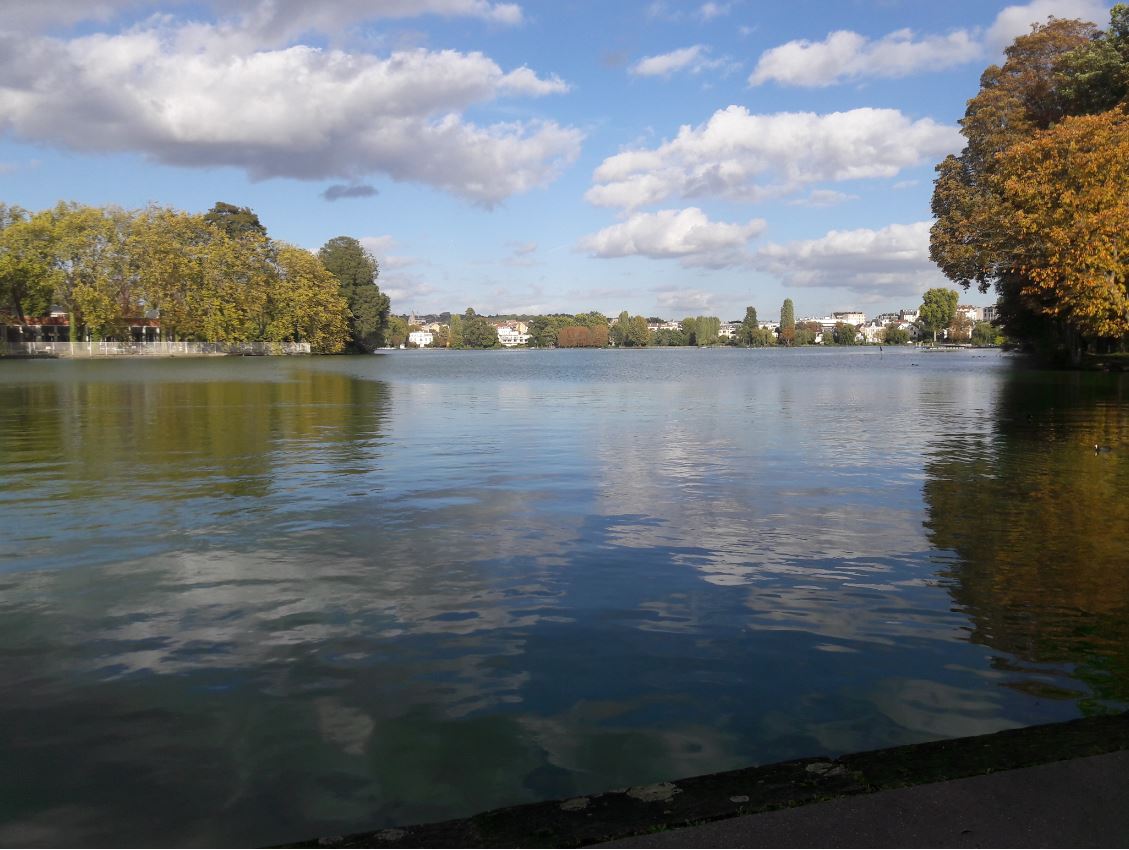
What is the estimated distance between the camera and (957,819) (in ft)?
12.7


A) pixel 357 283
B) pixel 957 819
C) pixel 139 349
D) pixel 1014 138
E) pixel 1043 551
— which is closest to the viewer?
pixel 957 819

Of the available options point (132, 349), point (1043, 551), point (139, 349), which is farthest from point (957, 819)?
point (139, 349)

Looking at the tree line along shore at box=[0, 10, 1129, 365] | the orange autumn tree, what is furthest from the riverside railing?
the orange autumn tree

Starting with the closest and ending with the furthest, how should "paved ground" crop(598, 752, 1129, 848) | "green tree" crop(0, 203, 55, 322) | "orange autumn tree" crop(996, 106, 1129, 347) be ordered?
"paved ground" crop(598, 752, 1129, 848)
"orange autumn tree" crop(996, 106, 1129, 347)
"green tree" crop(0, 203, 55, 322)

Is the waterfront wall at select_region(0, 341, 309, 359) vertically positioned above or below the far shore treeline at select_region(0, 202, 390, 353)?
below

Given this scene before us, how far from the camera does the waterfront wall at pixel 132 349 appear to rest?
105 meters

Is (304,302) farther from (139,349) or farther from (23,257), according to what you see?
(23,257)

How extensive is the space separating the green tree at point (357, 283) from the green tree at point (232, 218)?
14.0 m

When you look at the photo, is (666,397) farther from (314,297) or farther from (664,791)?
(314,297)

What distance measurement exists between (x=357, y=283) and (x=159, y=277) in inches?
1486

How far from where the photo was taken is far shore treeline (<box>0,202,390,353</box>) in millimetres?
99750

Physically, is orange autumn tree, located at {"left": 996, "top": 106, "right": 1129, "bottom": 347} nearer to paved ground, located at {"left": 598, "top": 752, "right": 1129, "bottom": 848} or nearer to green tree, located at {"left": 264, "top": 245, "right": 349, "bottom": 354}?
paved ground, located at {"left": 598, "top": 752, "right": 1129, "bottom": 848}

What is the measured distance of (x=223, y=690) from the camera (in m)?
6.25

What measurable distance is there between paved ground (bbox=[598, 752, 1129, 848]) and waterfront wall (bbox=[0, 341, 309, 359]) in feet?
378
